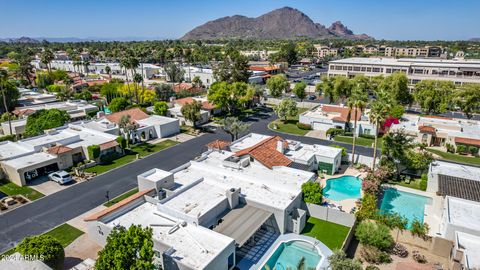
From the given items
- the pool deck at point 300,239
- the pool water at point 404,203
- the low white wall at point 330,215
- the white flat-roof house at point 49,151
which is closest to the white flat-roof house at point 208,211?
the pool deck at point 300,239

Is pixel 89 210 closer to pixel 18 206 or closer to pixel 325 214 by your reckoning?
pixel 18 206

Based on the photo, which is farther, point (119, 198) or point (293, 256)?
point (119, 198)

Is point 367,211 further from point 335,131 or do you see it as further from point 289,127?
point 289,127

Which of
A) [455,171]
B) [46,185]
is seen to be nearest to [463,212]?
[455,171]

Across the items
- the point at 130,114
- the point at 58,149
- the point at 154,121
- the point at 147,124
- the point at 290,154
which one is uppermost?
the point at 130,114

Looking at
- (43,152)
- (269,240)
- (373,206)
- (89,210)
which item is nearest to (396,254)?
(373,206)

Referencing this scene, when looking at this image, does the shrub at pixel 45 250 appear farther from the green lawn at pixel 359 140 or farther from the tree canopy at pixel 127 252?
the green lawn at pixel 359 140
